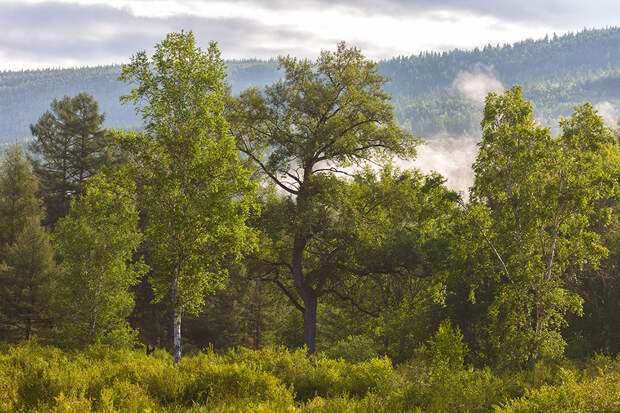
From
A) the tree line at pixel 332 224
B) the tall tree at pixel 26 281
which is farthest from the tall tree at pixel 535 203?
the tall tree at pixel 26 281

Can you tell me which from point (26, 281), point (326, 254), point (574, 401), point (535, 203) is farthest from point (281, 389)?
point (26, 281)

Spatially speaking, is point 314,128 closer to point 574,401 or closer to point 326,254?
point 326,254

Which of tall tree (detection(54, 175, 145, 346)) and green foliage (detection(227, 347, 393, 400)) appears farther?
tall tree (detection(54, 175, 145, 346))

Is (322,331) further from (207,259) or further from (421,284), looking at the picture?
(207,259)

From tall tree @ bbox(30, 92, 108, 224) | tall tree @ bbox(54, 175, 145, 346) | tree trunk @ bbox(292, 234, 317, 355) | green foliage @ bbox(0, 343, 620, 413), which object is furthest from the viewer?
tall tree @ bbox(30, 92, 108, 224)

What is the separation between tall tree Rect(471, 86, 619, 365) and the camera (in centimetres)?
1345

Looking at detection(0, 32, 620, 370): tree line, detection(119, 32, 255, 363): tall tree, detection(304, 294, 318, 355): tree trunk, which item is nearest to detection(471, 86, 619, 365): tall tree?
detection(0, 32, 620, 370): tree line

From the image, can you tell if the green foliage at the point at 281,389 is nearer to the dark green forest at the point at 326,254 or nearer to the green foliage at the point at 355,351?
the dark green forest at the point at 326,254

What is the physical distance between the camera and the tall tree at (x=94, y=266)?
66.2ft

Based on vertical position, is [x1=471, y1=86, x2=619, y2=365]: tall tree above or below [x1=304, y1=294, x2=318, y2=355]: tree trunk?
above

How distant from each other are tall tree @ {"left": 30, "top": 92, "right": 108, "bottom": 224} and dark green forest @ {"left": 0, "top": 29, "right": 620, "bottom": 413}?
24.7ft

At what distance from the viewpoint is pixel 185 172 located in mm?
13742

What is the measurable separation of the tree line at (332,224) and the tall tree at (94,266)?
92mm

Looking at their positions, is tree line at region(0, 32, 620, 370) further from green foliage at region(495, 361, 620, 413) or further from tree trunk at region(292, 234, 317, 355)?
green foliage at region(495, 361, 620, 413)
